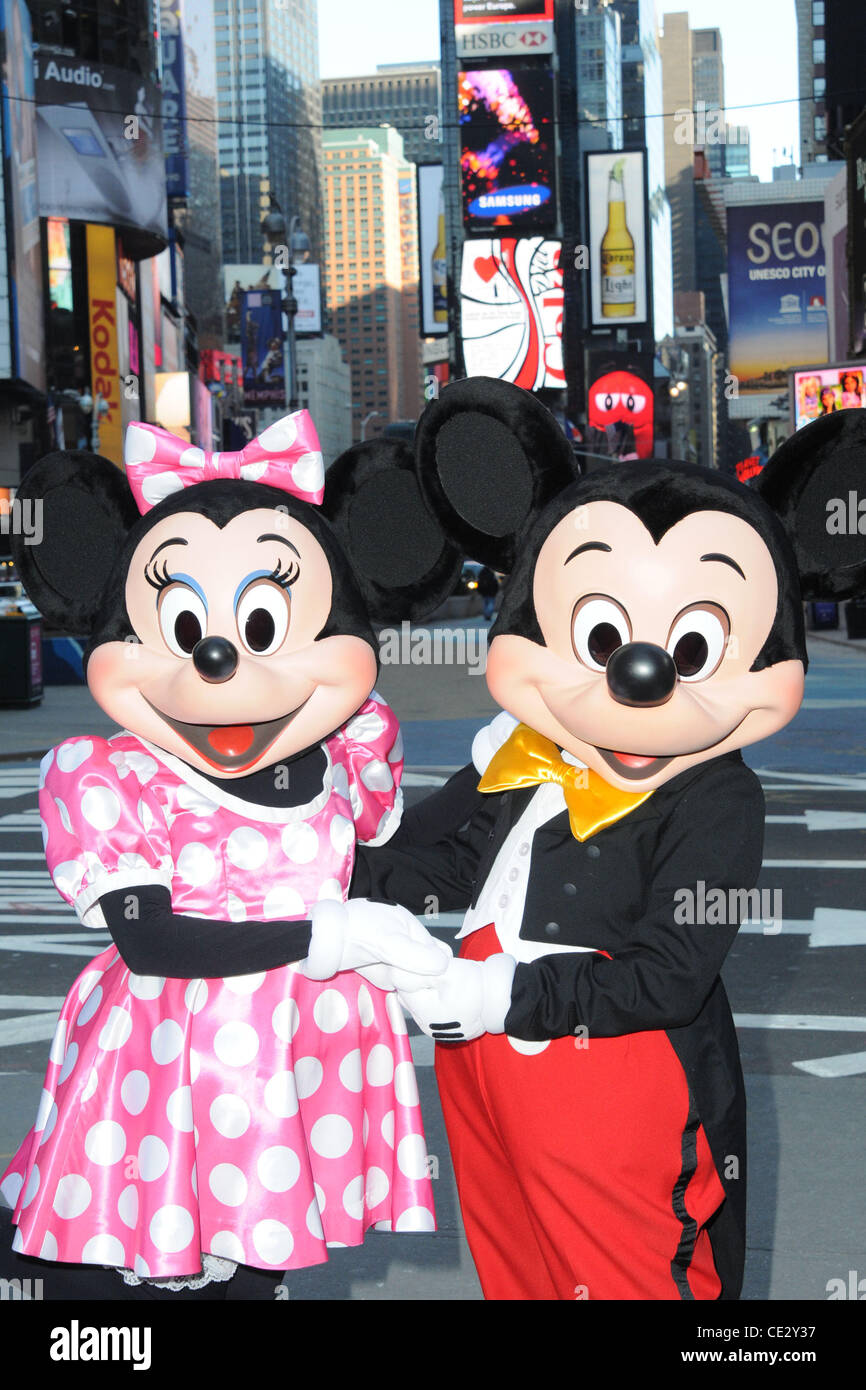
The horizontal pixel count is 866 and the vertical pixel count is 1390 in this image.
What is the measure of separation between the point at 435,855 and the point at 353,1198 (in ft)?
2.11

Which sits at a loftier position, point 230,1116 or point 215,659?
point 215,659

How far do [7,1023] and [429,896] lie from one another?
3.38 m

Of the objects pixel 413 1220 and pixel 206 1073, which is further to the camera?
pixel 413 1220

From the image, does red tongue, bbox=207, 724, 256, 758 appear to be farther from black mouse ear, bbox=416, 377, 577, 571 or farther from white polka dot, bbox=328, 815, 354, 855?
black mouse ear, bbox=416, 377, 577, 571

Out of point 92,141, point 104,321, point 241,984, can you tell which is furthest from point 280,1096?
point 104,321

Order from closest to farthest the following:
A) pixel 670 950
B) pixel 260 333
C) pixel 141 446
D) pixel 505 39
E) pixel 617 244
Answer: pixel 670 950
pixel 141 446
pixel 505 39
pixel 260 333
pixel 617 244

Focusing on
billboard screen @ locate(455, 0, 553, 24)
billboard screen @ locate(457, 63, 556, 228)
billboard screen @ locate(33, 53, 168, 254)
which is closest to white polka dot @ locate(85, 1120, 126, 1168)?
billboard screen @ locate(33, 53, 168, 254)

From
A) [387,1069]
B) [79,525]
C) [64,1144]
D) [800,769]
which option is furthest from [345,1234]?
[800,769]

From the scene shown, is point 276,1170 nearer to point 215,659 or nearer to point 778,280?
point 215,659

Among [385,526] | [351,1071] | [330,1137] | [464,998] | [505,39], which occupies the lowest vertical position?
[330,1137]

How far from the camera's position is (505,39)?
170ft

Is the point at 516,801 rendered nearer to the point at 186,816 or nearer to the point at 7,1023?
the point at 186,816
